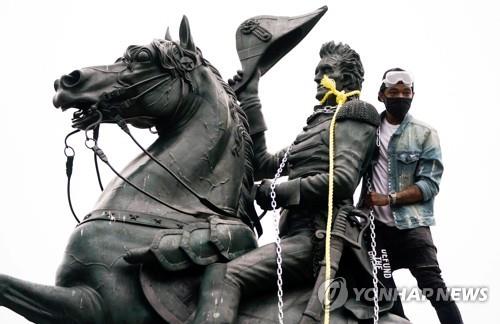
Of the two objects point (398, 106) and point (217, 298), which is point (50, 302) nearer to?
point (217, 298)

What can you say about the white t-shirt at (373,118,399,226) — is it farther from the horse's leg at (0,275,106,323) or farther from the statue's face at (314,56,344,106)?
the horse's leg at (0,275,106,323)

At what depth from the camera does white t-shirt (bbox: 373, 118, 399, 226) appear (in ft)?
39.0

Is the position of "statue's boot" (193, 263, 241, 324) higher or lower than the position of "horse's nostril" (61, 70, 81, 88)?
lower

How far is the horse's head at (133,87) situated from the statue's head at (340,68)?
4.35 ft

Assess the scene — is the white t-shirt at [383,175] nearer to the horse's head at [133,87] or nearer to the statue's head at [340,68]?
the statue's head at [340,68]

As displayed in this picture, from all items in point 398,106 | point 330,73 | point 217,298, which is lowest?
point 217,298

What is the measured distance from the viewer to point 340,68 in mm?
12383

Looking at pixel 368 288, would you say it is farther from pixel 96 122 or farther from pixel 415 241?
pixel 96 122

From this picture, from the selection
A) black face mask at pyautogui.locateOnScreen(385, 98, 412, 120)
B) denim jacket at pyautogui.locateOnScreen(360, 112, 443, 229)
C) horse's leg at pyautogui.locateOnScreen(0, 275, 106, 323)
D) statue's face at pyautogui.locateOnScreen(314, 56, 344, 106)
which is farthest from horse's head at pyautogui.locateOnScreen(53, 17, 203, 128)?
denim jacket at pyautogui.locateOnScreen(360, 112, 443, 229)

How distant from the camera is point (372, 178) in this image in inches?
476

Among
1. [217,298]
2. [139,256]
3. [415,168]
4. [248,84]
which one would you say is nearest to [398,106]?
[415,168]

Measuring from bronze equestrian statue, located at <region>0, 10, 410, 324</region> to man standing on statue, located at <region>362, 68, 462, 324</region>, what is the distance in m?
0.66

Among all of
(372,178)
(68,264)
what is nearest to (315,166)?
(372,178)

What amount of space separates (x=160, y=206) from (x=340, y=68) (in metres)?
2.33
